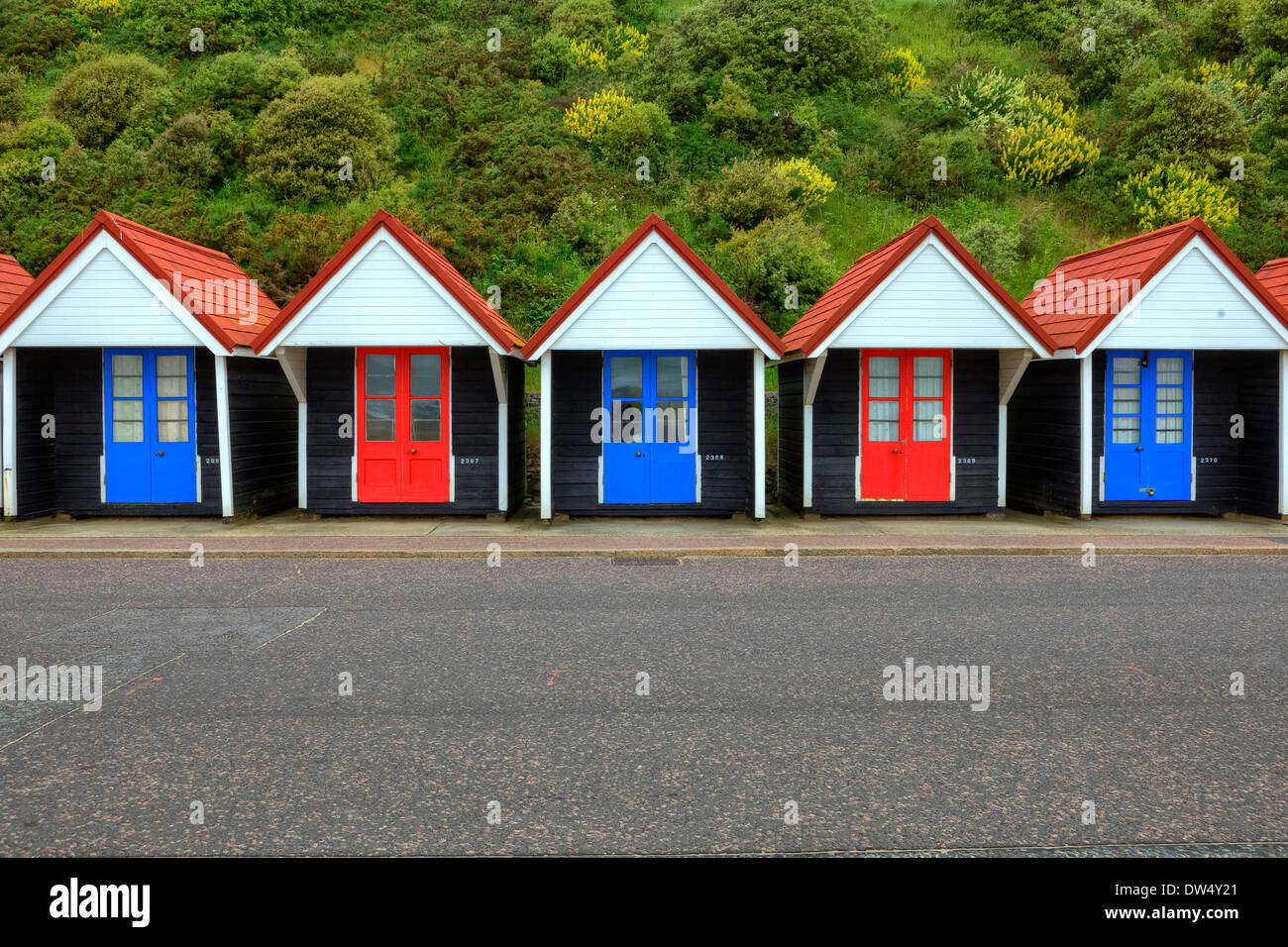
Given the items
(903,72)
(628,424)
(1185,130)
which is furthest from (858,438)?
(903,72)

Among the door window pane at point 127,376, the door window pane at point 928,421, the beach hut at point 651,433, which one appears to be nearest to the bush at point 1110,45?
the door window pane at point 928,421

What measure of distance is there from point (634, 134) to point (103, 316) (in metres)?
23.0

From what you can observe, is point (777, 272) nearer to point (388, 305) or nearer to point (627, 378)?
point (627, 378)

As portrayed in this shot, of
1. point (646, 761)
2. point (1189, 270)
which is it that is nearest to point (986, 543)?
point (1189, 270)

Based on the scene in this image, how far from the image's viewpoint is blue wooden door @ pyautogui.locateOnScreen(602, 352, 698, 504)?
16.3 m

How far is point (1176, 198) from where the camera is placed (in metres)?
30.8

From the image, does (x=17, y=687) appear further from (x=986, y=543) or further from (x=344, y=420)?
(x=986, y=543)

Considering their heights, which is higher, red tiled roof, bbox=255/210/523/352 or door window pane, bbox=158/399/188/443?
red tiled roof, bbox=255/210/523/352

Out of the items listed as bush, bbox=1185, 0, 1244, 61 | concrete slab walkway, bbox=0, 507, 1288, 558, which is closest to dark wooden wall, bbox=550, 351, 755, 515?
concrete slab walkway, bbox=0, 507, 1288, 558

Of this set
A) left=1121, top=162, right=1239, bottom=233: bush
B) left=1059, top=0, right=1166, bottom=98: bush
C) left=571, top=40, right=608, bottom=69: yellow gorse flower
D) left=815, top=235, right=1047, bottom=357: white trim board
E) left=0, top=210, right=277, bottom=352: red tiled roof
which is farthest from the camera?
left=571, top=40, right=608, bottom=69: yellow gorse flower

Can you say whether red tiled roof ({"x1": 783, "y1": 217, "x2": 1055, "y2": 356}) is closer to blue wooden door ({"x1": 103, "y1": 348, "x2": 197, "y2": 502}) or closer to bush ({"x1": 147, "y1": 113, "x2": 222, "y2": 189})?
blue wooden door ({"x1": 103, "y1": 348, "x2": 197, "y2": 502})

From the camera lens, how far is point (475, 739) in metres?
5.66

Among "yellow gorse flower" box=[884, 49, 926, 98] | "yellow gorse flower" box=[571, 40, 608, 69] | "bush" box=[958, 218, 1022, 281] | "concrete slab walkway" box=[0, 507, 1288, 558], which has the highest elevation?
"yellow gorse flower" box=[571, 40, 608, 69]

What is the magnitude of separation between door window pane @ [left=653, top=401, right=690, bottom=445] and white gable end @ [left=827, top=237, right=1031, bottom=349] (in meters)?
3.02
